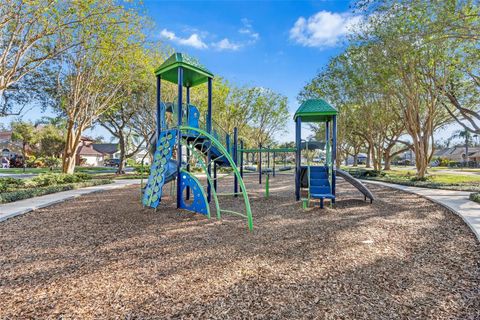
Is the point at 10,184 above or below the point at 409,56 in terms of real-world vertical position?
below

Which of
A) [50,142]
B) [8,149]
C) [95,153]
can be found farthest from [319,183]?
[95,153]

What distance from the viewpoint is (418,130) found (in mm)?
15953

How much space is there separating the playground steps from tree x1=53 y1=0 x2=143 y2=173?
29.3 ft

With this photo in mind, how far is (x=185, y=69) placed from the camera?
770 cm

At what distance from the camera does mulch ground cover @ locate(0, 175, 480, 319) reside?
258 centimetres

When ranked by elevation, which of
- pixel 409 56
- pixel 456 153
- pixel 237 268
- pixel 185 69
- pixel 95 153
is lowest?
pixel 237 268

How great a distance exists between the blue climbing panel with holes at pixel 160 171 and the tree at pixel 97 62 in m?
5.35

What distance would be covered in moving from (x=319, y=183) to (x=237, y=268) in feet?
18.4

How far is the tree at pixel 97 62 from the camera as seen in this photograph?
10.2 metres

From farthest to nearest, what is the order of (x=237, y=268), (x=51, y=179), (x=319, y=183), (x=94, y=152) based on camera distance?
1. (x=94, y=152)
2. (x=51, y=179)
3. (x=319, y=183)
4. (x=237, y=268)

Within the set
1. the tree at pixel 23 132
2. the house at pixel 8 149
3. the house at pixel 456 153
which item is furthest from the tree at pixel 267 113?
the house at pixel 456 153

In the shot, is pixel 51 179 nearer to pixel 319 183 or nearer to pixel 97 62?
pixel 97 62

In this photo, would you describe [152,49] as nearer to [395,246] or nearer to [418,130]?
[395,246]

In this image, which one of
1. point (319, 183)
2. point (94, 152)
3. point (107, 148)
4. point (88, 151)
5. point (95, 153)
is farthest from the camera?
point (107, 148)
